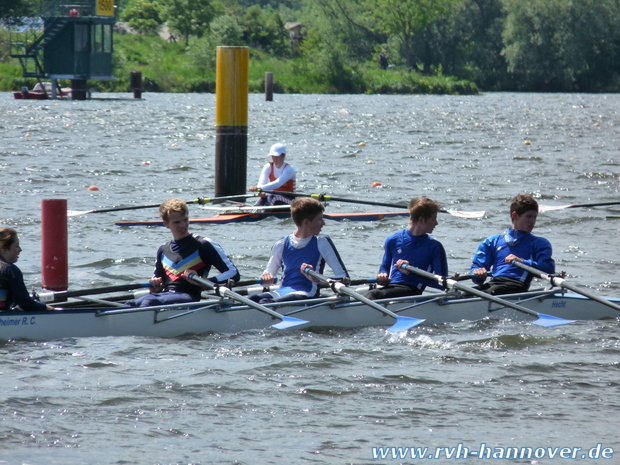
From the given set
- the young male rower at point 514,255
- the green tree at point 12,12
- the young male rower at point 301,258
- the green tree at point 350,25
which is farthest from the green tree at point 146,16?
the young male rower at point 301,258

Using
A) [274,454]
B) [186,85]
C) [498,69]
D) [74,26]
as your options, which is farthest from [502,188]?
[498,69]

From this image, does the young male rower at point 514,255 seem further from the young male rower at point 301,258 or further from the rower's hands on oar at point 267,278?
the rower's hands on oar at point 267,278

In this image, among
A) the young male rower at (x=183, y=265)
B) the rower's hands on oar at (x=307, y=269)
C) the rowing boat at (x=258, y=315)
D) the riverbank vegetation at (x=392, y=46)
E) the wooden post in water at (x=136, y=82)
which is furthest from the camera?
the riverbank vegetation at (x=392, y=46)

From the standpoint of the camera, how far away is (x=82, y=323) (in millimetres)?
6809

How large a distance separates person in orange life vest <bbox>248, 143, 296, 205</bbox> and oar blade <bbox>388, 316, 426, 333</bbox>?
552 centimetres

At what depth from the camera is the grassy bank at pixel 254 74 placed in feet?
171

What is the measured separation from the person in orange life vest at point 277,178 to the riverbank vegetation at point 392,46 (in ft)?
128

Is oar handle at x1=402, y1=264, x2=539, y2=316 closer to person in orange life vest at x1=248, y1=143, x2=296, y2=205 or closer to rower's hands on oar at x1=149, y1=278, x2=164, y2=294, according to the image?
rower's hands on oar at x1=149, y1=278, x2=164, y2=294

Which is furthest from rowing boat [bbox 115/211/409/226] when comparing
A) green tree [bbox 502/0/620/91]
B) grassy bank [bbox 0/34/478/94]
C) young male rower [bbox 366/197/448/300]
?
green tree [bbox 502/0/620/91]

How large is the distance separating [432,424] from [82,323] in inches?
108

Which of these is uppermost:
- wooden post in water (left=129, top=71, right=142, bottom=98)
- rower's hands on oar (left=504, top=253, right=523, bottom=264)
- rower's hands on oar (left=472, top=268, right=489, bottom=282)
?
wooden post in water (left=129, top=71, right=142, bottom=98)

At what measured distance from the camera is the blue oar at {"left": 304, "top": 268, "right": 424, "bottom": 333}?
23.2ft

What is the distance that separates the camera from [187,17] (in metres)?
66.4

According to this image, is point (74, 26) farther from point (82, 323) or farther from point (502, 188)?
point (82, 323)
